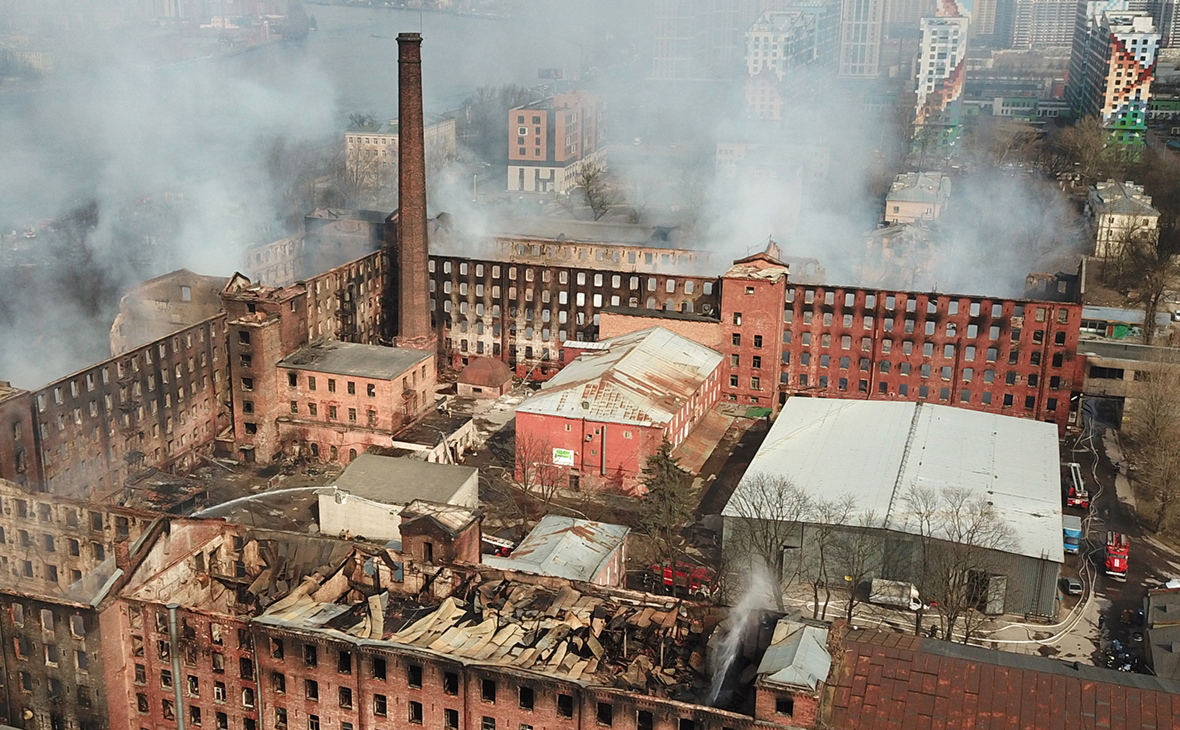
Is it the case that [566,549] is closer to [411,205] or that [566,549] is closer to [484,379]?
[484,379]

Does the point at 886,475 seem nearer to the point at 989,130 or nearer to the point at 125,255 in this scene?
the point at 125,255

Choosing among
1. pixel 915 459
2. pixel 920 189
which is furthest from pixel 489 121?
pixel 915 459

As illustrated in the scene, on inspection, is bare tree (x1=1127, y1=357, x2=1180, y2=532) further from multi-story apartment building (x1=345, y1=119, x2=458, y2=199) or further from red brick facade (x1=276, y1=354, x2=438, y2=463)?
multi-story apartment building (x1=345, y1=119, x2=458, y2=199)

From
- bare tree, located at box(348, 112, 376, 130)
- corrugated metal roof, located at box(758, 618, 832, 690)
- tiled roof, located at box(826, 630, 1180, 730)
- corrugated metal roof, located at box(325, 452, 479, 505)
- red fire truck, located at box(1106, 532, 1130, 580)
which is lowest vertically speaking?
red fire truck, located at box(1106, 532, 1130, 580)

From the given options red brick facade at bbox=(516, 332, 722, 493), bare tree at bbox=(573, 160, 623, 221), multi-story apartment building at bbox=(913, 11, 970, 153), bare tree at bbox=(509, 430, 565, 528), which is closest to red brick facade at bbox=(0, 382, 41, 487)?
bare tree at bbox=(509, 430, 565, 528)

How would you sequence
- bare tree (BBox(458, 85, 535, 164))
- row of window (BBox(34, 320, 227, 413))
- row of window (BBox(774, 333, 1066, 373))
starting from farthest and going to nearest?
1. bare tree (BBox(458, 85, 535, 164))
2. row of window (BBox(774, 333, 1066, 373))
3. row of window (BBox(34, 320, 227, 413))

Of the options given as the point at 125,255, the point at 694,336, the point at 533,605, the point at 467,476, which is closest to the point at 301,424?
the point at 467,476
